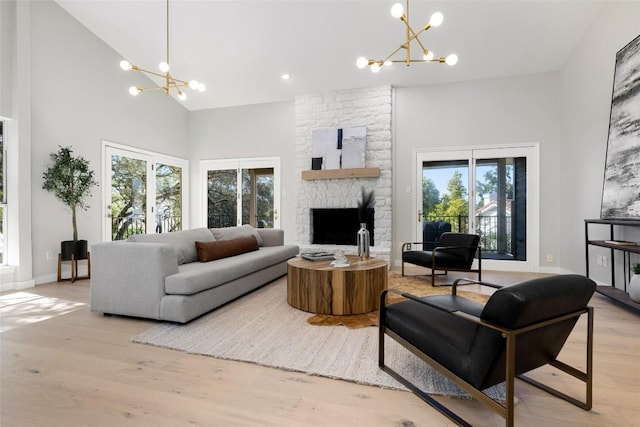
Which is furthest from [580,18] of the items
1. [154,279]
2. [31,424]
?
[31,424]

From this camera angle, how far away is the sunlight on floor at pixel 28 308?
274 cm

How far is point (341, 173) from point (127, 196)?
3.96 meters

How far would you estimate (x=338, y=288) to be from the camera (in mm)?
2809

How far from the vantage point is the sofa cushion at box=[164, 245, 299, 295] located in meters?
2.57

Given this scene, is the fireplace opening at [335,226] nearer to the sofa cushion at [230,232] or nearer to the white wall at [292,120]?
the white wall at [292,120]

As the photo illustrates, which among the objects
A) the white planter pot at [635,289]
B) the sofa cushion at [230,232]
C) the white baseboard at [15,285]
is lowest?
the white baseboard at [15,285]

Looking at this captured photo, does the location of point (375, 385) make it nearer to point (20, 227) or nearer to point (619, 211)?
point (619, 211)

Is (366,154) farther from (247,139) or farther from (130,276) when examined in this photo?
(130,276)

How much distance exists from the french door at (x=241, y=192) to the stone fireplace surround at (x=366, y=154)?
2.30 feet

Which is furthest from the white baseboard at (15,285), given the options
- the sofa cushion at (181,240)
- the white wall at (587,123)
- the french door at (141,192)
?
the white wall at (587,123)

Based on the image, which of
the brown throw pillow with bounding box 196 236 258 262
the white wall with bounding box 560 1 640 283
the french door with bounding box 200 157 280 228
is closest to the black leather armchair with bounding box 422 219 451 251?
the white wall with bounding box 560 1 640 283

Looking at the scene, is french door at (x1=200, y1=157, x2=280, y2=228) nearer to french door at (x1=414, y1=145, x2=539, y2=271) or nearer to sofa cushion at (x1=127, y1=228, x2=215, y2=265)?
sofa cushion at (x1=127, y1=228, x2=215, y2=265)

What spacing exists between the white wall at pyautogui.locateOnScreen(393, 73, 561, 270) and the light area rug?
11.0 feet

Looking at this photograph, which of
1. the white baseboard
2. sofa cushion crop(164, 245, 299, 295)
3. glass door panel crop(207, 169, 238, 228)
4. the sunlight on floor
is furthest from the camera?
glass door panel crop(207, 169, 238, 228)
